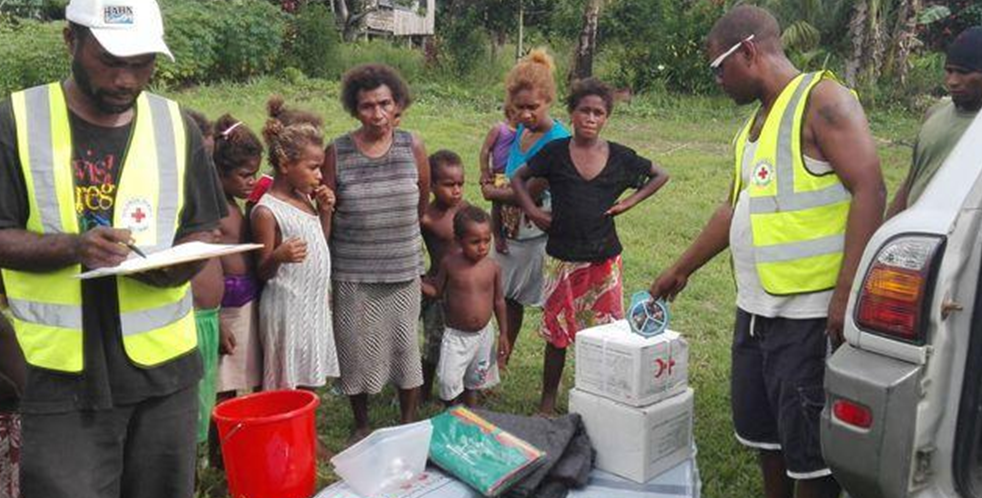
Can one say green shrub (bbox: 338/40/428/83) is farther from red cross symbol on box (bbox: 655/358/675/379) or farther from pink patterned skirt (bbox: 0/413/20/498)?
pink patterned skirt (bbox: 0/413/20/498)

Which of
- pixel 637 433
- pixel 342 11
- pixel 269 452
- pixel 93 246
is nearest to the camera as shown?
pixel 93 246

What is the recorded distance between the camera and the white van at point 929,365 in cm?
209

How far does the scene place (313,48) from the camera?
63.4 ft

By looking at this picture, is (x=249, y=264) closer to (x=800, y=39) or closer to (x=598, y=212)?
(x=598, y=212)

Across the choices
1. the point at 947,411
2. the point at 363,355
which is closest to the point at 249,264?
the point at 363,355

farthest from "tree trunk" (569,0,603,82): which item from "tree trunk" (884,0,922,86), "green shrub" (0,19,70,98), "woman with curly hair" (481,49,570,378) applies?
"woman with curly hair" (481,49,570,378)

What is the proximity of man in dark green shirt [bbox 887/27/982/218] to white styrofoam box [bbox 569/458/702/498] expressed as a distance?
123 centimetres

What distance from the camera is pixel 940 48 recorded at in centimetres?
1955

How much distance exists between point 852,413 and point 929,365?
205 millimetres

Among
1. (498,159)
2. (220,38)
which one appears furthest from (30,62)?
(498,159)

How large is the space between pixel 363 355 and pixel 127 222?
1790mm

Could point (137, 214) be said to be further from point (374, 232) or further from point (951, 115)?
point (951, 115)

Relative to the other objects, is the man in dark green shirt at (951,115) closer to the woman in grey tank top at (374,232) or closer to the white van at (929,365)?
the white van at (929,365)

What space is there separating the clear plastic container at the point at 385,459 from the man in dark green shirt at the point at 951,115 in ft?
6.28
